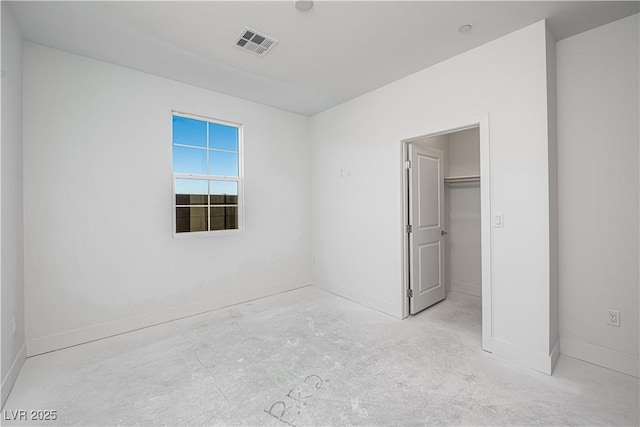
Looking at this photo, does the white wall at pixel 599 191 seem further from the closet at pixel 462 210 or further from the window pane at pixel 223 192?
the window pane at pixel 223 192

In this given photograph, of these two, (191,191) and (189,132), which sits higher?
(189,132)

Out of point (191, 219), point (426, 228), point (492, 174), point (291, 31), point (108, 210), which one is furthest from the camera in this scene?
point (426, 228)

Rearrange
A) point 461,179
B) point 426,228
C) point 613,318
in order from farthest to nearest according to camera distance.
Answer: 1. point 461,179
2. point 426,228
3. point 613,318

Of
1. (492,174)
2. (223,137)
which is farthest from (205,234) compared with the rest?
(492,174)

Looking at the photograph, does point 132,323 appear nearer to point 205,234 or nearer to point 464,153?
point 205,234

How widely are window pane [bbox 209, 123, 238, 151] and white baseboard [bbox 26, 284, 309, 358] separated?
202cm

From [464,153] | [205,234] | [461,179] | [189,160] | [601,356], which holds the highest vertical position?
[464,153]

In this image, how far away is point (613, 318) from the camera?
7.45ft

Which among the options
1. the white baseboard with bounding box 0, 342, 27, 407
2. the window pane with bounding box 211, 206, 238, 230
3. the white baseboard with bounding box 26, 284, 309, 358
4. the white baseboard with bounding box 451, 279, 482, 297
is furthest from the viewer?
the white baseboard with bounding box 451, 279, 482, 297

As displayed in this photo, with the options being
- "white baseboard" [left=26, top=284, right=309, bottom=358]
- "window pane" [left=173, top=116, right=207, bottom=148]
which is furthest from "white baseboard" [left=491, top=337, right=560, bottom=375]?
"window pane" [left=173, top=116, right=207, bottom=148]

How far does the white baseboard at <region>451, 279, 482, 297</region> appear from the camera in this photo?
404 cm

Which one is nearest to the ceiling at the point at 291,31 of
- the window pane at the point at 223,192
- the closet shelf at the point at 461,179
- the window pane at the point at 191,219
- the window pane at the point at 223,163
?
the window pane at the point at 223,163

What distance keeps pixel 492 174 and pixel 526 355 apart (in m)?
1.55

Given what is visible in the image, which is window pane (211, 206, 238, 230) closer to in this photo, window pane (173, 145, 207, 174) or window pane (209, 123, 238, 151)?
window pane (173, 145, 207, 174)
